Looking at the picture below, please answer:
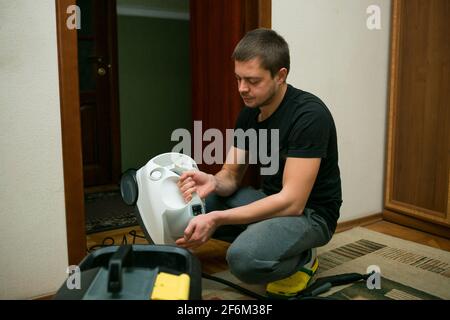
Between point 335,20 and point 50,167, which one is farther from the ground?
point 335,20

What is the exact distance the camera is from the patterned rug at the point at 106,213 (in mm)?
2441

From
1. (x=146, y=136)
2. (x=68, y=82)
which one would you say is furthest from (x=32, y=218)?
(x=146, y=136)

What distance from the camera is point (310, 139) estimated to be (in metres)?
1.43

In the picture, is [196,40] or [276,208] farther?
[196,40]

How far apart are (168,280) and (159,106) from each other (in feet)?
9.14

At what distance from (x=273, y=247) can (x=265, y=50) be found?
0.60m

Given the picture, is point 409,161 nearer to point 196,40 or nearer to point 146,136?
point 196,40

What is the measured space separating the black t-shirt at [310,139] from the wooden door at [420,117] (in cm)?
90

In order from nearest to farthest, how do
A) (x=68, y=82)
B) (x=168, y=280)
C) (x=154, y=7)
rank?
(x=168, y=280)
(x=68, y=82)
(x=154, y=7)

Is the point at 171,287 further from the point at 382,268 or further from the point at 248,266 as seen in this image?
the point at 382,268

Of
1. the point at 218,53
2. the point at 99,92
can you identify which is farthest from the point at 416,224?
the point at 99,92

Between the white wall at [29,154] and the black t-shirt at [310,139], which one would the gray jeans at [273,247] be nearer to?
the black t-shirt at [310,139]

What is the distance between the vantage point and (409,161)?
237 centimetres

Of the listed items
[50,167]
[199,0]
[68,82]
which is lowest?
[50,167]
